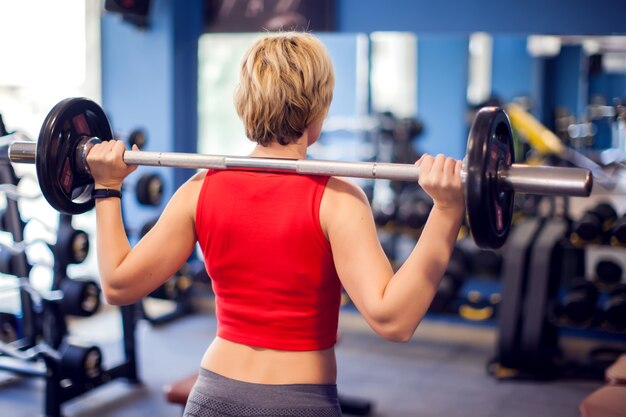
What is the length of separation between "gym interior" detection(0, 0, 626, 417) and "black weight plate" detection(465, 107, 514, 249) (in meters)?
0.95

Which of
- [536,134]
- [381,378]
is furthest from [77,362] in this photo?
[536,134]

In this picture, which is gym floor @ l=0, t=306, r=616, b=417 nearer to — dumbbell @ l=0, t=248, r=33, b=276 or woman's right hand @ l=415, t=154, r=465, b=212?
dumbbell @ l=0, t=248, r=33, b=276

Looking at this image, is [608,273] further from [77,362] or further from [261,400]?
[261,400]

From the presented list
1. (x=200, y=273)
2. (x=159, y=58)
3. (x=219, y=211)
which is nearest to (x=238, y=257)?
(x=219, y=211)

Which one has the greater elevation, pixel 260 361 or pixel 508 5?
pixel 508 5

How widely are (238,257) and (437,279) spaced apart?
12.0 inches

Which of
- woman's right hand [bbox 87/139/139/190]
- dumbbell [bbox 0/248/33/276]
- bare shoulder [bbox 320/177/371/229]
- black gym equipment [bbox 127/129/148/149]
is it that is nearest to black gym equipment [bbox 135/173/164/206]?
black gym equipment [bbox 127/129/148/149]

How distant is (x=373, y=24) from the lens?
12.3ft

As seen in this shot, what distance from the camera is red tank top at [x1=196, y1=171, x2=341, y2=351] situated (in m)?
1.05

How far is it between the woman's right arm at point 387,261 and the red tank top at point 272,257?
1.5 inches

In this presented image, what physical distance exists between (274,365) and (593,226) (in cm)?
251

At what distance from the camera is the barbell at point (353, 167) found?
1056mm

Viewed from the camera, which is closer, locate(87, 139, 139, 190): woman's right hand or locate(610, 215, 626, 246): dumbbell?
locate(87, 139, 139, 190): woman's right hand

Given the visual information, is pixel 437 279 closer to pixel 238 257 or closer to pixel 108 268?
pixel 238 257
